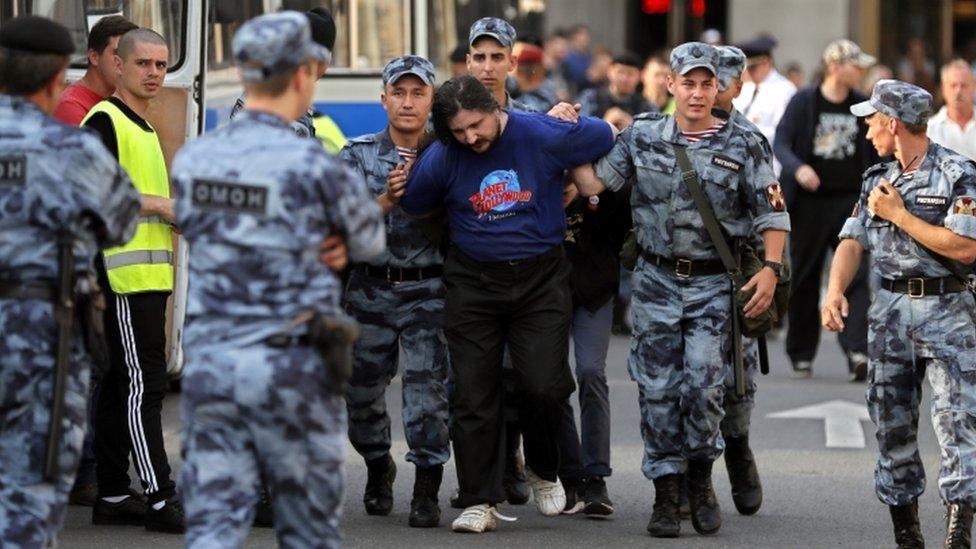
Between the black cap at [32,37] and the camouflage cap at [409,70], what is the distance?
Answer: 241cm

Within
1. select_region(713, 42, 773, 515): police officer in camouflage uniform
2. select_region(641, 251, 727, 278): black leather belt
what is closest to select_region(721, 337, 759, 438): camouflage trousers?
select_region(713, 42, 773, 515): police officer in camouflage uniform

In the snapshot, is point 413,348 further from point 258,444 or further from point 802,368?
point 802,368

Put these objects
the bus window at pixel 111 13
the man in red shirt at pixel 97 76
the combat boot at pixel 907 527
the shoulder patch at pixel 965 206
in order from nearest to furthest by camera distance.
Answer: the shoulder patch at pixel 965 206
the combat boot at pixel 907 527
the man in red shirt at pixel 97 76
the bus window at pixel 111 13

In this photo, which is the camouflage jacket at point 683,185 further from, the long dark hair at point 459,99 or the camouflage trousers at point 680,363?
the long dark hair at point 459,99

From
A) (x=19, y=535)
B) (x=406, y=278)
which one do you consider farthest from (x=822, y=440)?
(x=19, y=535)

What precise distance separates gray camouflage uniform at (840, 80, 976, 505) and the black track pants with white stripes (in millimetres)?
2676

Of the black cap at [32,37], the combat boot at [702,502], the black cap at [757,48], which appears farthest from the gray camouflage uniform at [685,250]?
the black cap at [757,48]

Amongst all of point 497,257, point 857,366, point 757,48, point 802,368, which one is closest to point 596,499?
point 497,257

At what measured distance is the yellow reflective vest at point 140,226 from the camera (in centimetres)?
794

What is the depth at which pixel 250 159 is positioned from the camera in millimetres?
5430

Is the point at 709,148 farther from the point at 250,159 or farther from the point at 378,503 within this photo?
the point at 250,159

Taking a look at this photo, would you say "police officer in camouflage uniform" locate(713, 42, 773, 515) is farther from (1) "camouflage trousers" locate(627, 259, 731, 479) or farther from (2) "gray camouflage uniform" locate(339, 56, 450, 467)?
(2) "gray camouflage uniform" locate(339, 56, 450, 467)

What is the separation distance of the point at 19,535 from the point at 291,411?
990 mm

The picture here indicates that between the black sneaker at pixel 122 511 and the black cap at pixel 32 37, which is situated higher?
the black cap at pixel 32 37
